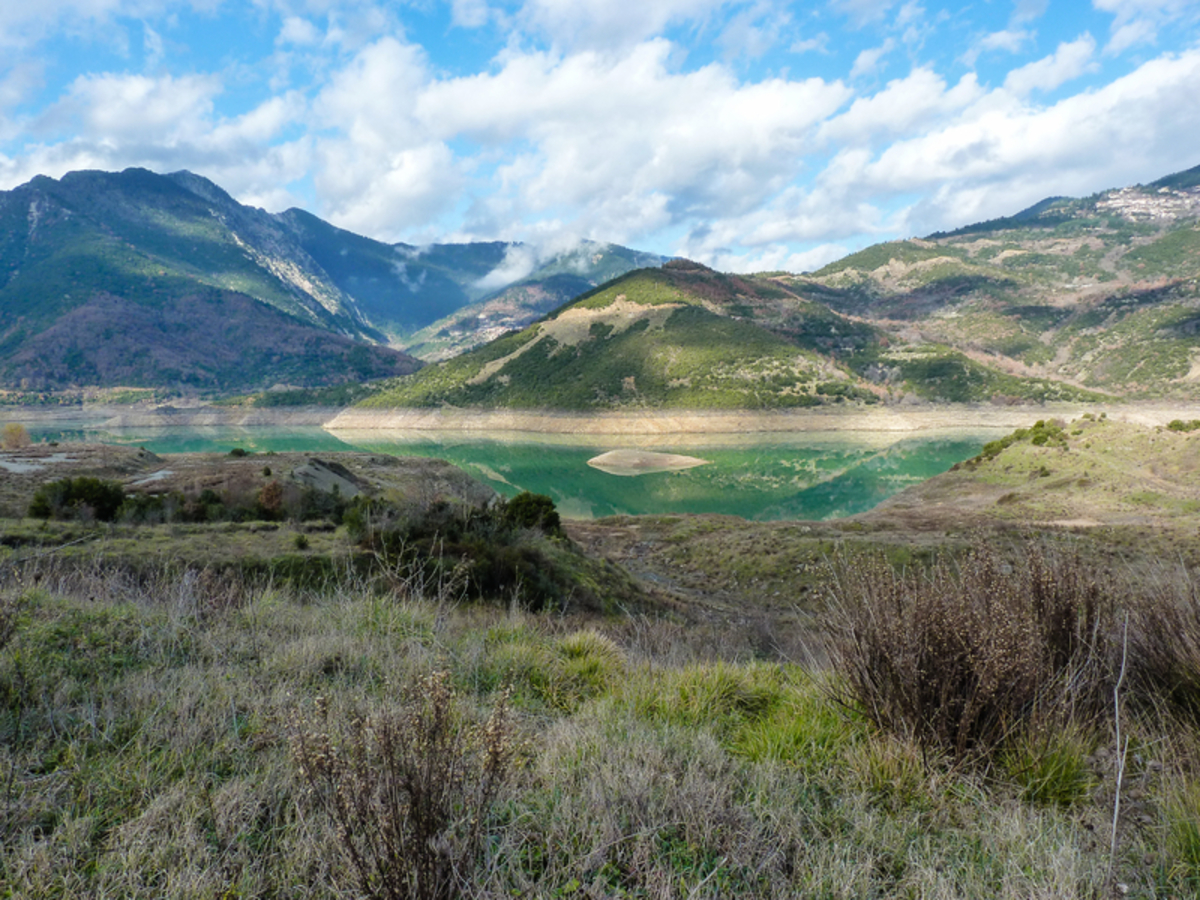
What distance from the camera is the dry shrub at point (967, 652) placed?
7.54 feet

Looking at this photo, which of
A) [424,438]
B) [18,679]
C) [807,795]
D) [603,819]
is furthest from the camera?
[424,438]

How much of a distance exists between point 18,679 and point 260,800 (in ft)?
5.00

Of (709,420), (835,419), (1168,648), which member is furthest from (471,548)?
(835,419)

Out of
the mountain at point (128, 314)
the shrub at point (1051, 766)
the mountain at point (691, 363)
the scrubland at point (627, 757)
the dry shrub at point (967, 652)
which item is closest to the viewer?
the scrubland at point (627, 757)

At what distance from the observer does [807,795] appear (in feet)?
6.67

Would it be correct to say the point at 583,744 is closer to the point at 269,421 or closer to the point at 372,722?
the point at 372,722

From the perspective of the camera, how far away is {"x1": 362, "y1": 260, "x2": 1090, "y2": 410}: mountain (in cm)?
7606

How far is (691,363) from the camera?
83.8m

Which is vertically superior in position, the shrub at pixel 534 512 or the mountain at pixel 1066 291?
the mountain at pixel 1066 291

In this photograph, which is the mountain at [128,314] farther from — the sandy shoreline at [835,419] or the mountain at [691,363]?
the sandy shoreline at [835,419]

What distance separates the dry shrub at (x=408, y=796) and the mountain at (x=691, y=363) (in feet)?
237

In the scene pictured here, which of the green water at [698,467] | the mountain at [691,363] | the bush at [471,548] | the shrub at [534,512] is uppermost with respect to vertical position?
the mountain at [691,363]

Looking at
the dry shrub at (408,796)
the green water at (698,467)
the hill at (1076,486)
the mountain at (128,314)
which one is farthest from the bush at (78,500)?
the mountain at (128,314)

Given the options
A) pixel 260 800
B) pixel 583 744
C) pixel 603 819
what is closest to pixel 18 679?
pixel 260 800
